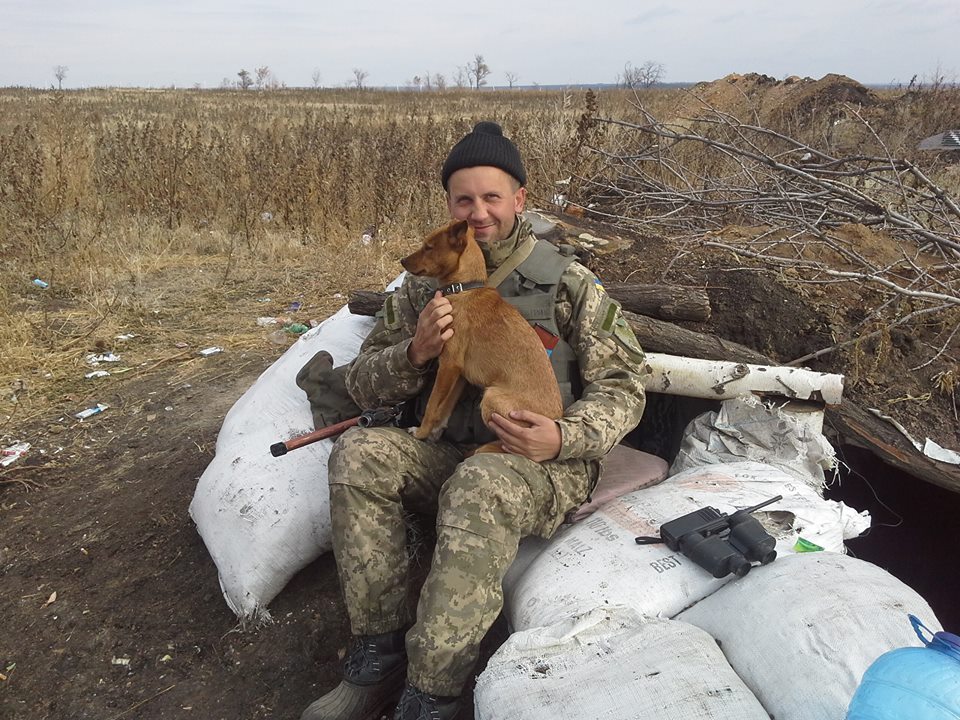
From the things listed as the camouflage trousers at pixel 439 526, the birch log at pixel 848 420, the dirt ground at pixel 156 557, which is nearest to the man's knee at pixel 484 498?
the camouflage trousers at pixel 439 526

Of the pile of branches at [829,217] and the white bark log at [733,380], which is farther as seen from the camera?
the pile of branches at [829,217]

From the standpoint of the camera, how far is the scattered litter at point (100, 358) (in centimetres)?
493

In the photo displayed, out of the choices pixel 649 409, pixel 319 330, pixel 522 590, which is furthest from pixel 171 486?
pixel 649 409

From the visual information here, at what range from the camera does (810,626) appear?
5.56 ft

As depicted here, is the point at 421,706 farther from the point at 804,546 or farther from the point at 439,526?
the point at 804,546

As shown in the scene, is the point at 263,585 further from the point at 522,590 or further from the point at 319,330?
the point at 319,330

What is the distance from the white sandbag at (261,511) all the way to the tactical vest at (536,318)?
0.63m

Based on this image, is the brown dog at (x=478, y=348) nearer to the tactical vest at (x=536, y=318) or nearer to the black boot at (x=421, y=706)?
the tactical vest at (x=536, y=318)

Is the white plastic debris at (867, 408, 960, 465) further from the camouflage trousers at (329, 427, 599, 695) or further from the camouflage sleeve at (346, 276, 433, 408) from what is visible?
the camouflage sleeve at (346, 276, 433, 408)

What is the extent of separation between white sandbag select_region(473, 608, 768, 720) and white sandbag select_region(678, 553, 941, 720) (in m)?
0.08

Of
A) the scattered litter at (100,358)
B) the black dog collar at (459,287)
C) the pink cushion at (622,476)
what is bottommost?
the scattered litter at (100,358)

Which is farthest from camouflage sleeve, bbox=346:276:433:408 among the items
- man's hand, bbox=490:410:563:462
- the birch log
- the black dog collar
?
the birch log

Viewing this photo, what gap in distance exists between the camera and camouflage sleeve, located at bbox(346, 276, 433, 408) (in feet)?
8.60

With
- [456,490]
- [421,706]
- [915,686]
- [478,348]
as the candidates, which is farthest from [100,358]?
[915,686]
